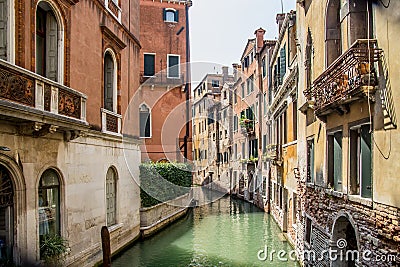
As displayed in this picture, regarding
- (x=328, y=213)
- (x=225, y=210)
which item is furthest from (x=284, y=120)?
(x=225, y=210)

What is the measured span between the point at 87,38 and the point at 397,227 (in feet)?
25.6

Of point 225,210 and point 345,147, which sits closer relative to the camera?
point 345,147

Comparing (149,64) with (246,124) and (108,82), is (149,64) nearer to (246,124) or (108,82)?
(108,82)

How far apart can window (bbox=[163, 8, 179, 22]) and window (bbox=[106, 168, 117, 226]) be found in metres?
11.8

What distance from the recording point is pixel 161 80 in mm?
20406

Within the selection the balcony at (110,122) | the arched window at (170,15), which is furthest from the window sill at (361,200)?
the arched window at (170,15)

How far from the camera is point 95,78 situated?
34.1 feet

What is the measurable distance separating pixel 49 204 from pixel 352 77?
6005 mm

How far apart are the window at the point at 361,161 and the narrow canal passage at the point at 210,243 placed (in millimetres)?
4829

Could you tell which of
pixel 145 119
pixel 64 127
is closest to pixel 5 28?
pixel 64 127

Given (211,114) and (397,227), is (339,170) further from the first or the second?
(211,114)

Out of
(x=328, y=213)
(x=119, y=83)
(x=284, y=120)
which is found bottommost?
(x=328, y=213)

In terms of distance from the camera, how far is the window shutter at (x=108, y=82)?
38.8 ft

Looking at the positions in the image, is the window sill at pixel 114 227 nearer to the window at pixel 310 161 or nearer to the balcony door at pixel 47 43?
the balcony door at pixel 47 43
